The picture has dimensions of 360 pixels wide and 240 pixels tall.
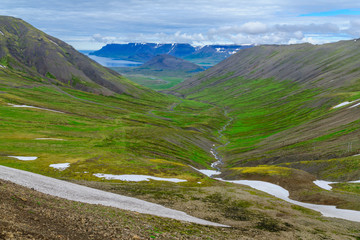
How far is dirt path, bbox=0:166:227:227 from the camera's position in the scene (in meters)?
43.6

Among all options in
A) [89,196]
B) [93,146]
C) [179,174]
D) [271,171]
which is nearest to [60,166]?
[179,174]

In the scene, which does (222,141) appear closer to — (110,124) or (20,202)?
(110,124)

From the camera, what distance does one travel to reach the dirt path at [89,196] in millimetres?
43625

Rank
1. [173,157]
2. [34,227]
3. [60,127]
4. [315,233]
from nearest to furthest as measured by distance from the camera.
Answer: [34,227] → [315,233] → [173,157] → [60,127]

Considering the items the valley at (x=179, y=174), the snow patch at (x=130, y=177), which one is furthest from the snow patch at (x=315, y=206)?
the snow patch at (x=130, y=177)

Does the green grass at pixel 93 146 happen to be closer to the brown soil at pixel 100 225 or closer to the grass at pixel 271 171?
the grass at pixel 271 171

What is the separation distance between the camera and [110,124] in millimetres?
185500

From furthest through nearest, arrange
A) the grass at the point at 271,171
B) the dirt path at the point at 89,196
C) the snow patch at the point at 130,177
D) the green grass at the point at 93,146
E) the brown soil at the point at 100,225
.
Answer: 1. the grass at the point at 271,171
2. the green grass at the point at 93,146
3. the snow patch at the point at 130,177
4. the dirt path at the point at 89,196
5. the brown soil at the point at 100,225

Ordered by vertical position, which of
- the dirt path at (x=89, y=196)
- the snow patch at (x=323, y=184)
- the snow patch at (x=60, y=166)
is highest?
the dirt path at (x=89, y=196)

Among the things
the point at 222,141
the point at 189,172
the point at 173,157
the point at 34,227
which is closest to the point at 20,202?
the point at 34,227

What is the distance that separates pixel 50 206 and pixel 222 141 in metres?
167

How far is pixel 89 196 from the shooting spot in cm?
4631

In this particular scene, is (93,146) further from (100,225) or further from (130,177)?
(100,225)

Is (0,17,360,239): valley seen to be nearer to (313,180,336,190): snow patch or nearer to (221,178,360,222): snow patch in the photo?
(221,178,360,222): snow patch
